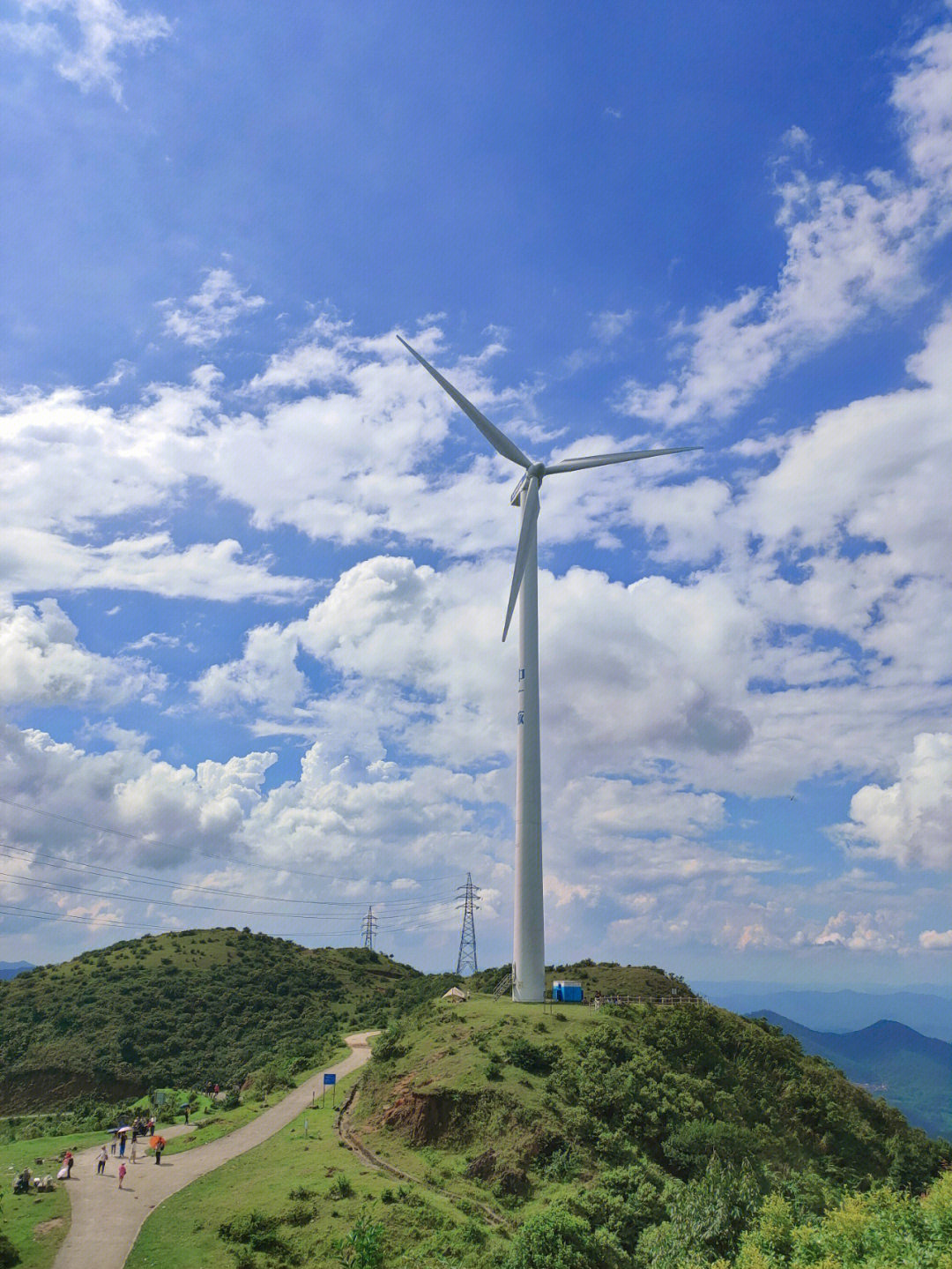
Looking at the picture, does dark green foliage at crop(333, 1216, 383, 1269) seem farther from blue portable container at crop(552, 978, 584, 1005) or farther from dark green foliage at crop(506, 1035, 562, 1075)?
blue portable container at crop(552, 978, 584, 1005)

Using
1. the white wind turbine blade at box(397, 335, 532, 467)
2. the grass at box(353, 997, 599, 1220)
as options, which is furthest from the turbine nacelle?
the grass at box(353, 997, 599, 1220)

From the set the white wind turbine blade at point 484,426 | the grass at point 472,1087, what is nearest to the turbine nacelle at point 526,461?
the white wind turbine blade at point 484,426

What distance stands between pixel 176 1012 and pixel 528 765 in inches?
2995

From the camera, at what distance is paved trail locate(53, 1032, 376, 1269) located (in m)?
38.6

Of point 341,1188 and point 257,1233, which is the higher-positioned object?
point 341,1188

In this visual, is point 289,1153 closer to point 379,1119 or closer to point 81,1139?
point 379,1119

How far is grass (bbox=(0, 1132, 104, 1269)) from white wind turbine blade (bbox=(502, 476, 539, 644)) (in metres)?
53.5

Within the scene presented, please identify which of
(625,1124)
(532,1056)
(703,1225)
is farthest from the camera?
(532,1056)

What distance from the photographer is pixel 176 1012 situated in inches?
4705

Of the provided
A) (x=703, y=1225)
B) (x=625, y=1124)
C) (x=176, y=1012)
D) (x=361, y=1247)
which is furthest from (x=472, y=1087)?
(x=176, y=1012)

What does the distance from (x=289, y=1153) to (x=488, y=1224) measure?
1598 centimetres

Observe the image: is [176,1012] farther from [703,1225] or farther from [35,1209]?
[703,1225]

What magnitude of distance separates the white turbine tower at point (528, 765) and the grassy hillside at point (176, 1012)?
86.4 feet

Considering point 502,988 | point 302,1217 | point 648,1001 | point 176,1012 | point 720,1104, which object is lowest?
point 302,1217
